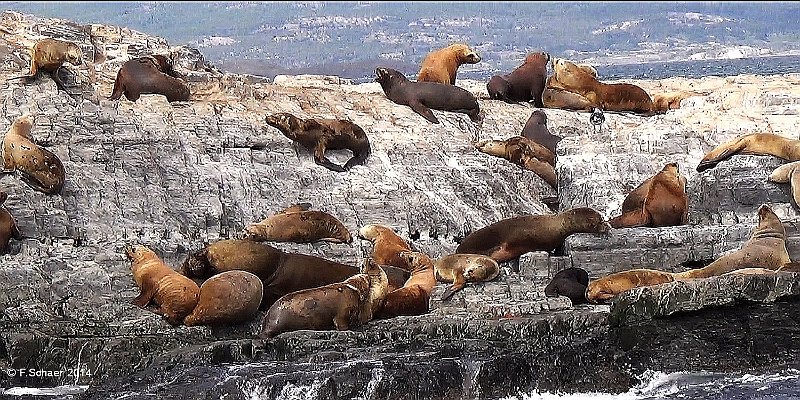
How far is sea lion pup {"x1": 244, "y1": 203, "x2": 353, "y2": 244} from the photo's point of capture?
36.5 feet

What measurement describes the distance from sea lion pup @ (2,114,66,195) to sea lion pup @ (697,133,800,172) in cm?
664

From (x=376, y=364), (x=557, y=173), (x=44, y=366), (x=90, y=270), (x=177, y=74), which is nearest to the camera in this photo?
(x=376, y=364)

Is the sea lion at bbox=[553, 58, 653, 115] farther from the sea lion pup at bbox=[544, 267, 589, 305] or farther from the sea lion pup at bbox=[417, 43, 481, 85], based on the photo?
the sea lion pup at bbox=[544, 267, 589, 305]

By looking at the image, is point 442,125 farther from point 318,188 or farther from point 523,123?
point 318,188

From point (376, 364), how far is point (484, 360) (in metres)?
0.75

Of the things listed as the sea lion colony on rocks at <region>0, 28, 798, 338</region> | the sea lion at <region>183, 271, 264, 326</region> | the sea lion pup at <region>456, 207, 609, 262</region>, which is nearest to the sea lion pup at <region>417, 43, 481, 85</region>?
the sea lion colony on rocks at <region>0, 28, 798, 338</region>

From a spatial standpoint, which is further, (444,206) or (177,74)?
(177,74)

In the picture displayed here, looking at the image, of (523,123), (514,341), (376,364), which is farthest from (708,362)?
(523,123)

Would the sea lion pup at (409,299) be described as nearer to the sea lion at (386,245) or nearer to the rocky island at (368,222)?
the rocky island at (368,222)

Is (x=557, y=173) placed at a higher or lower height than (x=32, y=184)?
lower

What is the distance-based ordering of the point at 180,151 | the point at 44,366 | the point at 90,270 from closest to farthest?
the point at 44,366 < the point at 90,270 < the point at 180,151

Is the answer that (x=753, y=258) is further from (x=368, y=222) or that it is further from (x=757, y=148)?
(x=368, y=222)

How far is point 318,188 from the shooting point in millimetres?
12594

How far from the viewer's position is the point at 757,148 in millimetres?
12531
